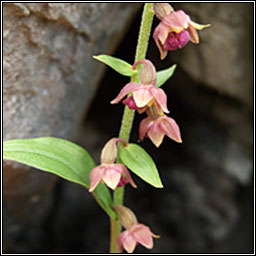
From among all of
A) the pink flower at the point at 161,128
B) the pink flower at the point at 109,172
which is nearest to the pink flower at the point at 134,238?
the pink flower at the point at 109,172

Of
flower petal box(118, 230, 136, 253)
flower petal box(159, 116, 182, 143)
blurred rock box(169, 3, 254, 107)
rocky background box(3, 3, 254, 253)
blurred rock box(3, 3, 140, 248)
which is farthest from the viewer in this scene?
blurred rock box(169, 3, 254, 107)

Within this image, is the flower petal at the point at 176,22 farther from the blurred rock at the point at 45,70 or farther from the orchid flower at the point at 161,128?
the blurred rock at the point at 45,70

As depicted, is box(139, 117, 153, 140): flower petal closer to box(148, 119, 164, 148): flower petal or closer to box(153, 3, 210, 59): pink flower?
box(148, 119, 164, 148): flower petal

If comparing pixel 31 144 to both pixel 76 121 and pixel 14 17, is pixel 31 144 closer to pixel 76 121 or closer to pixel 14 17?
pixel 14 17

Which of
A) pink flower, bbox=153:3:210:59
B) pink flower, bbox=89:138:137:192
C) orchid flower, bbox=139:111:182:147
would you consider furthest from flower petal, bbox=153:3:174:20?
pink flower, bbox=89:138:137:192

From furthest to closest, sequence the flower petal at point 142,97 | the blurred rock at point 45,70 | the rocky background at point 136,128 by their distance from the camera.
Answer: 1. the rocky background at point 136,128
2. the blurred rock at point 45,70
3. the flower petal at point 142,97

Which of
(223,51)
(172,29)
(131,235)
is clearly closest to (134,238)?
(131,235)
